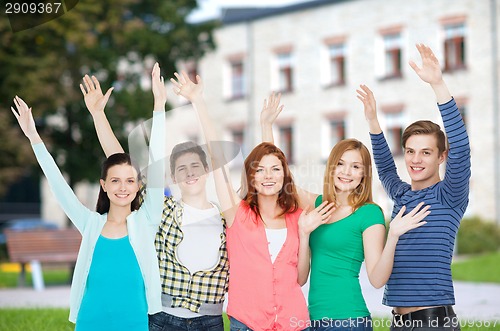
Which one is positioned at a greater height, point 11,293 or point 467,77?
point 467,77

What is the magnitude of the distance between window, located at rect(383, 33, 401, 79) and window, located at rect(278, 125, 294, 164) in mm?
4723

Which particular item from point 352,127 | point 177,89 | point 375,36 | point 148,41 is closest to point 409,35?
point 375,36

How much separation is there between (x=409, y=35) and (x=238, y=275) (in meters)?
26.4

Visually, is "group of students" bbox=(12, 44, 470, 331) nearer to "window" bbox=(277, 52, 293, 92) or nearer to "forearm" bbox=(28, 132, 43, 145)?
"forearm" bbox=(28, 132, 43, 145)

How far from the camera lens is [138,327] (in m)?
4.69

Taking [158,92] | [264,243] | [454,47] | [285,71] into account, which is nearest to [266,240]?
[264,243]

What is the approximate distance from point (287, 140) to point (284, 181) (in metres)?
29.4

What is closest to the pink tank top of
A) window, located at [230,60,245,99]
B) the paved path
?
the paved path

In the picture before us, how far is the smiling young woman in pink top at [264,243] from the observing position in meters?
4.67

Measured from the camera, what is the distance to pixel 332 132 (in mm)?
32844

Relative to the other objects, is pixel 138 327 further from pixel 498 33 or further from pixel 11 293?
pixel 498 33

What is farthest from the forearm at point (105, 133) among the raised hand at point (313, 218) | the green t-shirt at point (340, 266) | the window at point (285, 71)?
the window at point (285, 71)

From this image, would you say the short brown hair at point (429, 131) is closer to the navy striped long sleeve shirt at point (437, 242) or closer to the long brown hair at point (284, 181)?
the navy striped long sleeve shirt at point (437, 242)

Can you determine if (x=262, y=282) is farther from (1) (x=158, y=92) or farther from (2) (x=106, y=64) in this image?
(2) (x=106, y=64)
